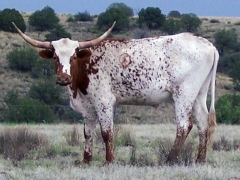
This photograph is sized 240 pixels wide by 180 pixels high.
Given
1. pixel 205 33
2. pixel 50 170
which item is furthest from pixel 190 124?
pixel 205 33

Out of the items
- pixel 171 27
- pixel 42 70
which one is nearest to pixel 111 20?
pixel 171 27

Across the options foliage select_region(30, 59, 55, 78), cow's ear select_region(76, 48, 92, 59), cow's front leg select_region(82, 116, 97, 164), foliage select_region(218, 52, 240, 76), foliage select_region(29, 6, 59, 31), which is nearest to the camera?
cow's ear select_region(76, 48, 92, 59)

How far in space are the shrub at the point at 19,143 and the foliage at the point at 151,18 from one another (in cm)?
5047

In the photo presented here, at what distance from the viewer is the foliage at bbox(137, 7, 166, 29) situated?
63.5m

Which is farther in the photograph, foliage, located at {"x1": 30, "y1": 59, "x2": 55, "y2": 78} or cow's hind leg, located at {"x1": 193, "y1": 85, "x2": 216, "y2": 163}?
foliage, located at {"x1": 30, "y1": 59, "x2": 55, "y2": 78}

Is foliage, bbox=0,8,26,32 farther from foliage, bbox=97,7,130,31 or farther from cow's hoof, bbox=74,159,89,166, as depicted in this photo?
cow's hoof, bbox=74,159,89,166

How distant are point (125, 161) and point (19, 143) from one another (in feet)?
7.82

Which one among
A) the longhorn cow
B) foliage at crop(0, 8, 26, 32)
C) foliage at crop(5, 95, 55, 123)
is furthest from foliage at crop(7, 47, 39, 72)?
the longhorn cow

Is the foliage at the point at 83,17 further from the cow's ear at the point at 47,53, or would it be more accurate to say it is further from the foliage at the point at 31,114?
the cow's ear at the point at 47,53

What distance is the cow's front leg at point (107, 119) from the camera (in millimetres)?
11078

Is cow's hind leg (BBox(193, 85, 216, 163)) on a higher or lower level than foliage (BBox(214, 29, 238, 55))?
higher

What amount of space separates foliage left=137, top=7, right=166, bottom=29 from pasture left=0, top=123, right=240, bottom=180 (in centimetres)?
4786

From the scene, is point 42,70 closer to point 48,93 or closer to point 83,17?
point 48,93

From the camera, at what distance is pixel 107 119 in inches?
439
